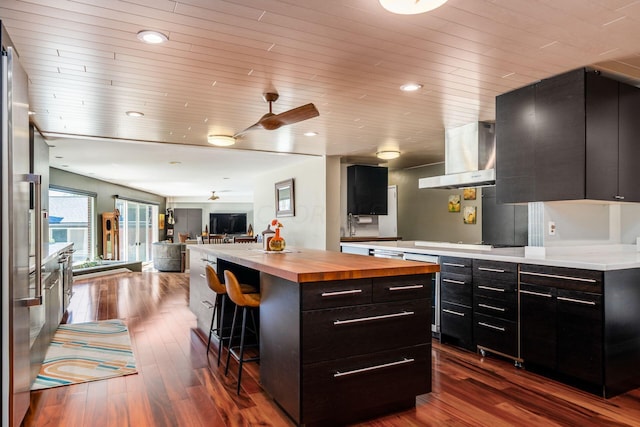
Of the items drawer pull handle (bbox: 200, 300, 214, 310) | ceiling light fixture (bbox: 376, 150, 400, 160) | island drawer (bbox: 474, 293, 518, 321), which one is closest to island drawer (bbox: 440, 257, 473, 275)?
island drawer (bbox: 474, 293, 518, 321)

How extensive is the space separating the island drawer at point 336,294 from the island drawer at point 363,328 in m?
0.04

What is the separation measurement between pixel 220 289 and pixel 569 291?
259cm

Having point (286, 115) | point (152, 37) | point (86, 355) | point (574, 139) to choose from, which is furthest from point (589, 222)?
point (86, 355)

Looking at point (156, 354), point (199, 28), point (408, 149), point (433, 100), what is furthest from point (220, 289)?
point (408, 149)

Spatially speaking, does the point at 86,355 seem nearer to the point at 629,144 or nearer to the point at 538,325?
the point at 538,325

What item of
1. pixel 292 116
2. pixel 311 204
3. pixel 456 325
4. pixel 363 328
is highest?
pixel 292 116

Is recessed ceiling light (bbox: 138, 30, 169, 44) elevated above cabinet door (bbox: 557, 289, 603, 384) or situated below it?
above

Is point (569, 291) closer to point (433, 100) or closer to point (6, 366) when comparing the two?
point (433, 100)

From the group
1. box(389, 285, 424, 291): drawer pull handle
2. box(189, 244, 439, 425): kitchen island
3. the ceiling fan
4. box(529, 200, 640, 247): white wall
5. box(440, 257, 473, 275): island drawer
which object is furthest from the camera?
box(440, 257, 473, 275): island drawer

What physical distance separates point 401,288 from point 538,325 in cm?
130

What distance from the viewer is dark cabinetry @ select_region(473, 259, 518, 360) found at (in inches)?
125

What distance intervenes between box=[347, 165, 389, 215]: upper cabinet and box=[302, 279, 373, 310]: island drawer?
4538mm

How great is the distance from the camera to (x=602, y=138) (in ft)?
9.70

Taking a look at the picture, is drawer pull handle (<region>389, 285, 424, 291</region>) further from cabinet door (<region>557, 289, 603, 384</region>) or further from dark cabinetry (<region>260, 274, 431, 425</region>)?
cabinet door (<region>557, 289, 603, 384</region>)
